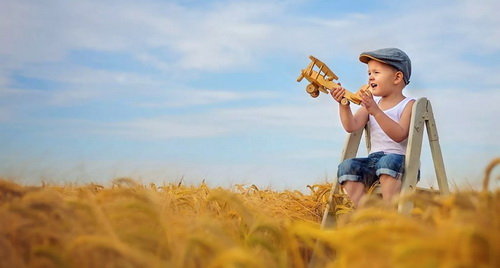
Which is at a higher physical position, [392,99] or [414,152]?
[392,99]

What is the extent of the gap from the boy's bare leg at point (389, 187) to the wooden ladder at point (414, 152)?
0.05m

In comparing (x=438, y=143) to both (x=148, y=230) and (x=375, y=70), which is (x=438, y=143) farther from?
(x=148, y=230)

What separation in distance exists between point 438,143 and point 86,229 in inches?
127

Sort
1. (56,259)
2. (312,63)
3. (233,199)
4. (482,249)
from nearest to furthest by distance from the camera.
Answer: (482,249) < (56,259) < (233,199) < (312,63)

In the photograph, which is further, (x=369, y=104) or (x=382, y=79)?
(x=382, y=79)

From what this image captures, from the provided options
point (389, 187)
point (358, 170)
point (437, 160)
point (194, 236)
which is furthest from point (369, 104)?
point (194, 236)

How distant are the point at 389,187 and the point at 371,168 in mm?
273

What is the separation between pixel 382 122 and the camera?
4.19 metres

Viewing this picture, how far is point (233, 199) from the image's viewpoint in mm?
2271

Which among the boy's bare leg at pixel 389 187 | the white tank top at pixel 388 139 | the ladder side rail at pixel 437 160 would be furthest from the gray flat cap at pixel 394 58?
the boy's bare leg at pixel 389 187

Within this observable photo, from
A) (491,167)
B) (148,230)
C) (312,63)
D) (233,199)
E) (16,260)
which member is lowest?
(16,260)

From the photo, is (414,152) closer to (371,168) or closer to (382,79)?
(371,168)

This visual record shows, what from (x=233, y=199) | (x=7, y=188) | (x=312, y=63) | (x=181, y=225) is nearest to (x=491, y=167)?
(x=233, y=199)

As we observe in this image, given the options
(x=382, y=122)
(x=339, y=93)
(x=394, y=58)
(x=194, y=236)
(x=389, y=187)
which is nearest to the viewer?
(x=194, y=236)
